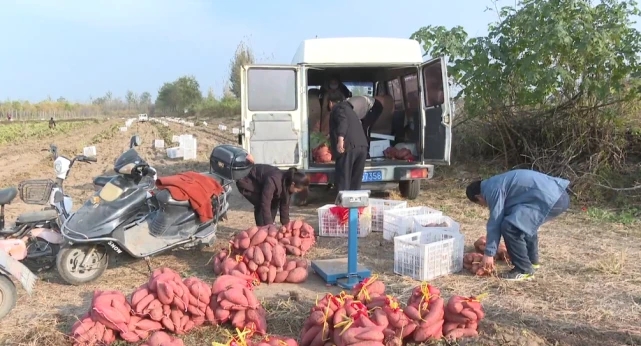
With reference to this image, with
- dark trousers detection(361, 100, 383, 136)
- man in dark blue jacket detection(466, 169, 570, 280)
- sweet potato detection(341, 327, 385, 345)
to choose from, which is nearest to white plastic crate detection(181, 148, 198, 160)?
dark trousers detection(361, 100, 383, 136)

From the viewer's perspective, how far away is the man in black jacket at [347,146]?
6992mm

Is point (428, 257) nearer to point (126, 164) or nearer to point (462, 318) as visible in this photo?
point (462, 318)

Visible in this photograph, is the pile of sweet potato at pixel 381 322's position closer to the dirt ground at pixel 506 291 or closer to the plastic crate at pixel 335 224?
the dirt ground at pixel 506 291

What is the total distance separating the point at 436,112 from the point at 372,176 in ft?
4.58

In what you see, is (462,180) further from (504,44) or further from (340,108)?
(340,108)

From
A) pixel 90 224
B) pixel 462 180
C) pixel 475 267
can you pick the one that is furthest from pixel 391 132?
pixel 90 224

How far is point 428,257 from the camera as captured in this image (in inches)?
184

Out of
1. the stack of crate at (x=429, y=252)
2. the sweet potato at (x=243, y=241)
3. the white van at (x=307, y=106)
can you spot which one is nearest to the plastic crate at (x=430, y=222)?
the stack of crate at (x=429, y=252)

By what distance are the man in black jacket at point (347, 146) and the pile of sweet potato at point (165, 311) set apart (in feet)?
12.0

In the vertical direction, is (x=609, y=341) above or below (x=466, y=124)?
below

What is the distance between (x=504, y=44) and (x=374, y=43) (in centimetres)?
252

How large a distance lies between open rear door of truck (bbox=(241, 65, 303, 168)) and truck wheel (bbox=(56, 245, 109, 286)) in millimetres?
3065

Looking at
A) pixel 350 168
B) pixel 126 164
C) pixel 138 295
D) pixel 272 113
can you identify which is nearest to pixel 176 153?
pixel 272 113

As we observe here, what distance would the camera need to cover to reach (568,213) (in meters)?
7.61
